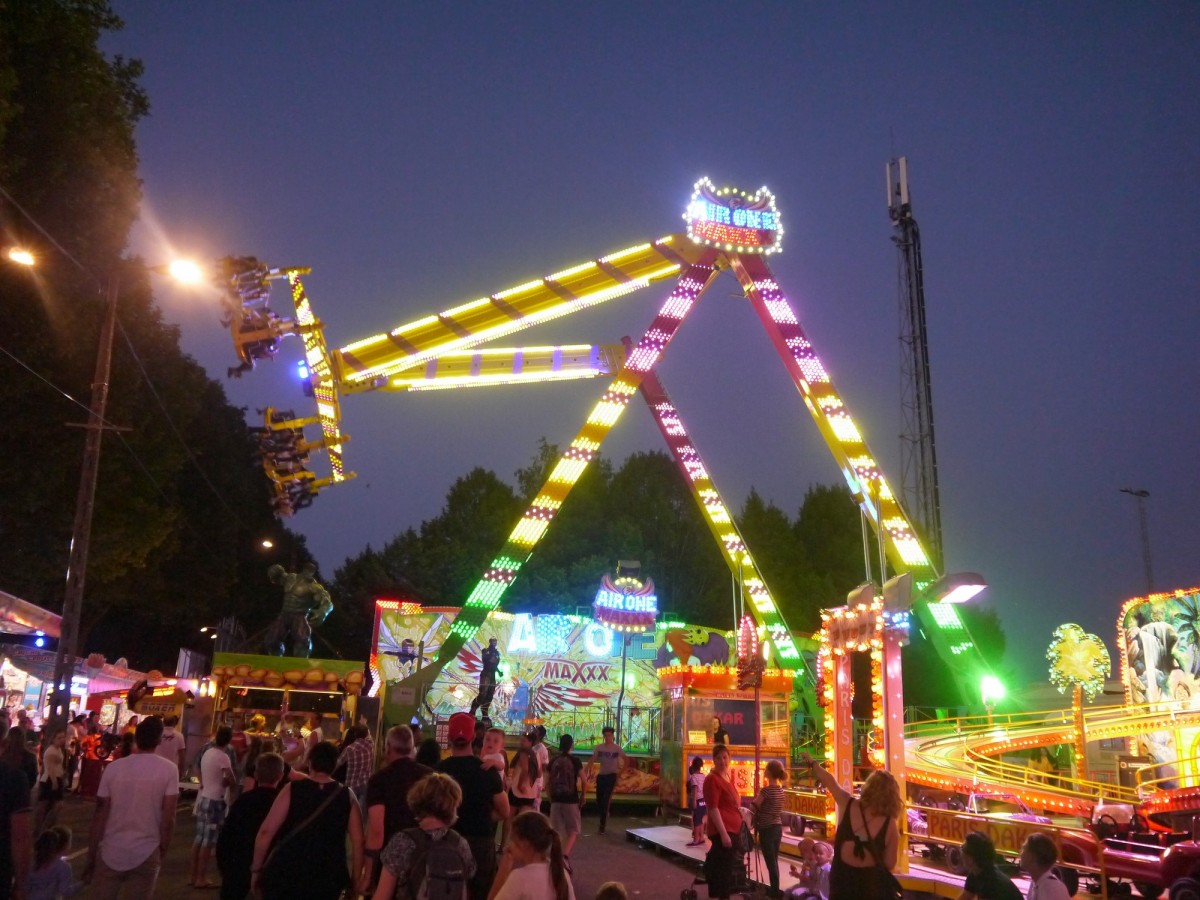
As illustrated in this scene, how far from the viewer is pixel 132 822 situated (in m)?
5.65

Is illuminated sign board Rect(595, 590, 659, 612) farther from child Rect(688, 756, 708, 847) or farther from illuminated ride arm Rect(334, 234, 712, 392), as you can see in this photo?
child Rect(688, 756, 708, 847)

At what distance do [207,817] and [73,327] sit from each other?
13464 mm

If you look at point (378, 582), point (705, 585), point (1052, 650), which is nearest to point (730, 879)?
point (1052, 650)

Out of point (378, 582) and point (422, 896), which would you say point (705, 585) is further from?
point (422, 896)

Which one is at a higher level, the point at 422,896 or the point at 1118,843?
the point at 422,896

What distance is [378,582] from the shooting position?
47156 millimetres

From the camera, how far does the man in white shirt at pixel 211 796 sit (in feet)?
29.6

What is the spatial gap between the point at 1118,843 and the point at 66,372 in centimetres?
2070

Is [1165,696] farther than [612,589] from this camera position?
No

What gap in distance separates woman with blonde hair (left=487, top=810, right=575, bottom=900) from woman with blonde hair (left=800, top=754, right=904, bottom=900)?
1.99 meters

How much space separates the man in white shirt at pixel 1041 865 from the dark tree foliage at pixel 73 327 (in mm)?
14555

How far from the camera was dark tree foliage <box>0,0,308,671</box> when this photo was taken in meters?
17.2

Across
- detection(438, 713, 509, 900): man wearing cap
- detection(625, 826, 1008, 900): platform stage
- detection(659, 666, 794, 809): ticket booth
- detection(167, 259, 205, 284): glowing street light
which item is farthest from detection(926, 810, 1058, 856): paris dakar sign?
detection(167, 259, 205, 284): glowing street light

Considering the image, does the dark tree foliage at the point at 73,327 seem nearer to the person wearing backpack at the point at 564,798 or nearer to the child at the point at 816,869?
the person wearing backpack at the point at 564,798
